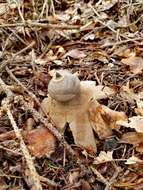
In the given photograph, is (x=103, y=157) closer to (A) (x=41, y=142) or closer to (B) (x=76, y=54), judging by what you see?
(A) (x=41, y=142)

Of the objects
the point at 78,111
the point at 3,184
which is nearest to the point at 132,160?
the point at 78,111

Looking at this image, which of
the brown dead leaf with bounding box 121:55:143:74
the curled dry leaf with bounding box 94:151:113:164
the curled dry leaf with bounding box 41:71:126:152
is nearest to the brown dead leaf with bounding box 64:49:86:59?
the brown dead leaf with bounding box 121:55:143:74

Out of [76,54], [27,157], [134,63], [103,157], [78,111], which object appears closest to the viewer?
[27,157]

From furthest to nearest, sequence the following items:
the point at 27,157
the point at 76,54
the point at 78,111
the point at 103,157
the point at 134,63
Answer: the point at 76,54 < the point at 134,63 < the point at 78,111 < the point at 103,157 < the point at 27,157

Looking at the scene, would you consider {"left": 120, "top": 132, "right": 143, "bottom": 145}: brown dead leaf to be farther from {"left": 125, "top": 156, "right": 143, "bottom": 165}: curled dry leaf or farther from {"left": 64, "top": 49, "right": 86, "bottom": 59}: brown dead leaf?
{"left": 64, "top": 49, "right": 86, "bottom": 59}: brown dead leaf

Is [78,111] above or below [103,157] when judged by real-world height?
above

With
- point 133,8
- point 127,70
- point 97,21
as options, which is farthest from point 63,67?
point 133,8

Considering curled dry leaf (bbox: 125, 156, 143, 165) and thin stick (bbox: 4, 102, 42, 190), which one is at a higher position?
thin stick (bbox: 4, 102, 42, 190)

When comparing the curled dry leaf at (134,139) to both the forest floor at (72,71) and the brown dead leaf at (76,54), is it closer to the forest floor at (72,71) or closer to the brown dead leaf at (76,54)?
the forest floor at (72,71)
